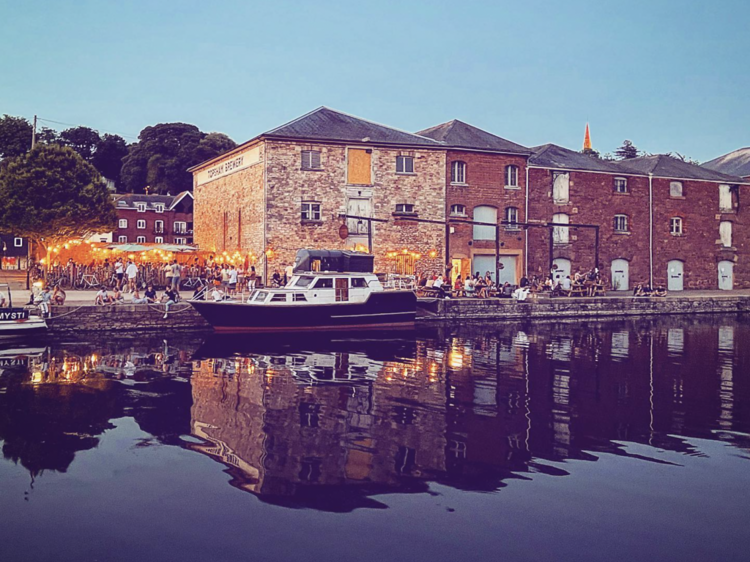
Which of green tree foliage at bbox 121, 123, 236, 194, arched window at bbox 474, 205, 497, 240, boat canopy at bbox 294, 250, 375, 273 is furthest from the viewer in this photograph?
green tree foliage at bbox 121, 123, 236, 194

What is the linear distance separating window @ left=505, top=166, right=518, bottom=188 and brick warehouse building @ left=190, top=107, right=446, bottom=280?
4.16 metres

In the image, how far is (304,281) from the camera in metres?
26.1

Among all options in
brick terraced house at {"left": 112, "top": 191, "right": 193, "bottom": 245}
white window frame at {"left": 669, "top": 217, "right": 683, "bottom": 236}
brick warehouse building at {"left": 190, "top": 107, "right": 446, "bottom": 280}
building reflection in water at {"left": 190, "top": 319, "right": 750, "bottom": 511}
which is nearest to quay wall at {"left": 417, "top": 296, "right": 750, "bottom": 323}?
brick warehouse building at {"left": 190, "top": 107, "right": 446, "bottom": 280}

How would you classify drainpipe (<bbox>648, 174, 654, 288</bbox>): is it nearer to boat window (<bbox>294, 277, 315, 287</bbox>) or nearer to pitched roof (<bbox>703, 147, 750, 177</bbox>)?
pitched roof (<bbox>703, 147, 750, 177</bbox>)

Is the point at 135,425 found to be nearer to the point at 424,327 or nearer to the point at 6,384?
the point at 6,384

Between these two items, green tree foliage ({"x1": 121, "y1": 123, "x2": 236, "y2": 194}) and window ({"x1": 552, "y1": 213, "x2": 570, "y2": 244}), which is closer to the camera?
window ({"x1": 552, "y1": 213, "x2": 570, "y2": 244})

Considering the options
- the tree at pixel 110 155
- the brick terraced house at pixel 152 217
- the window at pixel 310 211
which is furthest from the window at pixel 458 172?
the tree at pixel 110 155

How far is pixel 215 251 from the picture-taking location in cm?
3853

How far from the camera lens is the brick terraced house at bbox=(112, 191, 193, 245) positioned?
6750 centimetres

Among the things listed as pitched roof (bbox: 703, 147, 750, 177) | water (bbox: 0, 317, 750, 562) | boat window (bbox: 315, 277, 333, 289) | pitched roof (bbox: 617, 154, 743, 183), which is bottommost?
water (bbox: 0, 317, 750, 562)

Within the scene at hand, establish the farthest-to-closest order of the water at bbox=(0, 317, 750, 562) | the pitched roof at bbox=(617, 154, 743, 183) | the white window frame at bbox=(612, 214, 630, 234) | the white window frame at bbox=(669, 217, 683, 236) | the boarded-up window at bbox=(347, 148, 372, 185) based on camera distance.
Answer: the pitched roof at bbox=(617, 154, 743, 183)
the white window frame at bbox=(669, 217, 683, 236)
the white window frame at bbox=(612, 214, 630, 234)
the boarded-up window at bbox=(347, 148, 372, 185)
the water at bbox=(0, 317, 750, 562)

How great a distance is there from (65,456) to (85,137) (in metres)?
77.5

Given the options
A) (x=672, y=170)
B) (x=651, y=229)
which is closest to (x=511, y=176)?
(x=651, y=229)

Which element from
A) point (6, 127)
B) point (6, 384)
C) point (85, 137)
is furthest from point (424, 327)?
point (85, 137)
